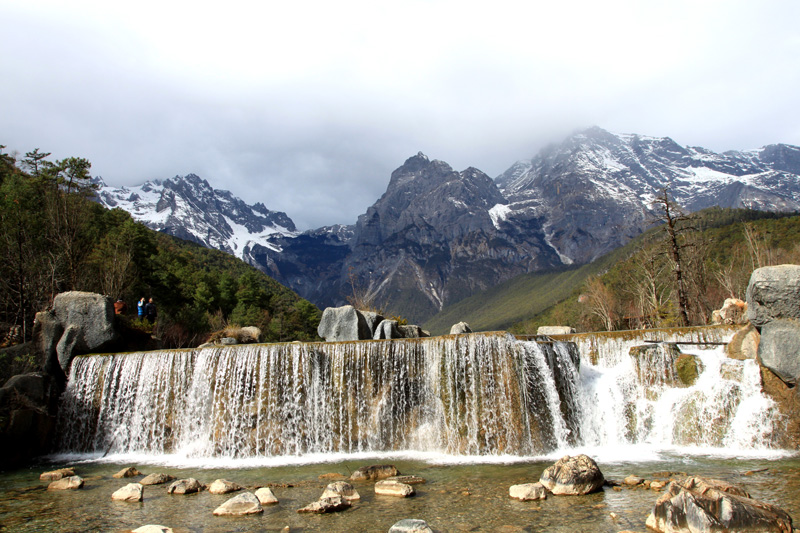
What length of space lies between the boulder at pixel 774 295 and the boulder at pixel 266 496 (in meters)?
16.5

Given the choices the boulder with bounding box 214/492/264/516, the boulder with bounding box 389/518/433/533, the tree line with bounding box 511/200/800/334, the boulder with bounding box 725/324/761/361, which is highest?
the tree line with bounding box 511/200/800/334

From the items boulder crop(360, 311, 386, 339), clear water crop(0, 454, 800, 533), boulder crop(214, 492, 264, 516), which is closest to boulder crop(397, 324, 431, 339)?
boulder crop(360, 311, 386, 339)

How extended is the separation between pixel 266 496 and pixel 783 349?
53.6ft

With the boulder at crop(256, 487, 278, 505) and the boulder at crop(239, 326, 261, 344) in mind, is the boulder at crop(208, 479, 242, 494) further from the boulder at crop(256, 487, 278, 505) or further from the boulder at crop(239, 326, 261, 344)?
the boulder at crop(239, 326, 261, 344)

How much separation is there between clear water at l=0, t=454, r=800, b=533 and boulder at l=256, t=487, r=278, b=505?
25 cm

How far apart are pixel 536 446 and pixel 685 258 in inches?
1135

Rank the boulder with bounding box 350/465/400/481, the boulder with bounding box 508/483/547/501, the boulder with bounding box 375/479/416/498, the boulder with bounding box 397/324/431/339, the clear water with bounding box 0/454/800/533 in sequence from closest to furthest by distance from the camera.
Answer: the clear water with bounding box 0/454/800/533
the boulder with bounding box 508/483/547/501
the boulder with bounding box 375/479/416/498
the boulder with bounding box 350/465/400/481
the boulder with bounding box 397/324/431/339

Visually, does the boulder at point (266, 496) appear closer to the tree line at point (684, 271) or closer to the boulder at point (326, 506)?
the boulder at point (326, 506)

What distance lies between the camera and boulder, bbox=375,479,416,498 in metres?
10.4

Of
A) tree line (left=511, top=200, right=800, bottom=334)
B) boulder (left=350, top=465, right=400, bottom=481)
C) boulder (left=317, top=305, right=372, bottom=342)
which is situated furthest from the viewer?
tree line (left=511, top=200, right=800, bottom=334)

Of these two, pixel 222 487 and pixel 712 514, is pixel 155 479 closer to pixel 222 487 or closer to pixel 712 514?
pixel 222 487

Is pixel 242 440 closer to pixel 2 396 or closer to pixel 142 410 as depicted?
pixel 142 410

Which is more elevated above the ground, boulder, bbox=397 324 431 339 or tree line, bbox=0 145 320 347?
tree line, bbox=0 145 320 347

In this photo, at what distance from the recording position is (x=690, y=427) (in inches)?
635
